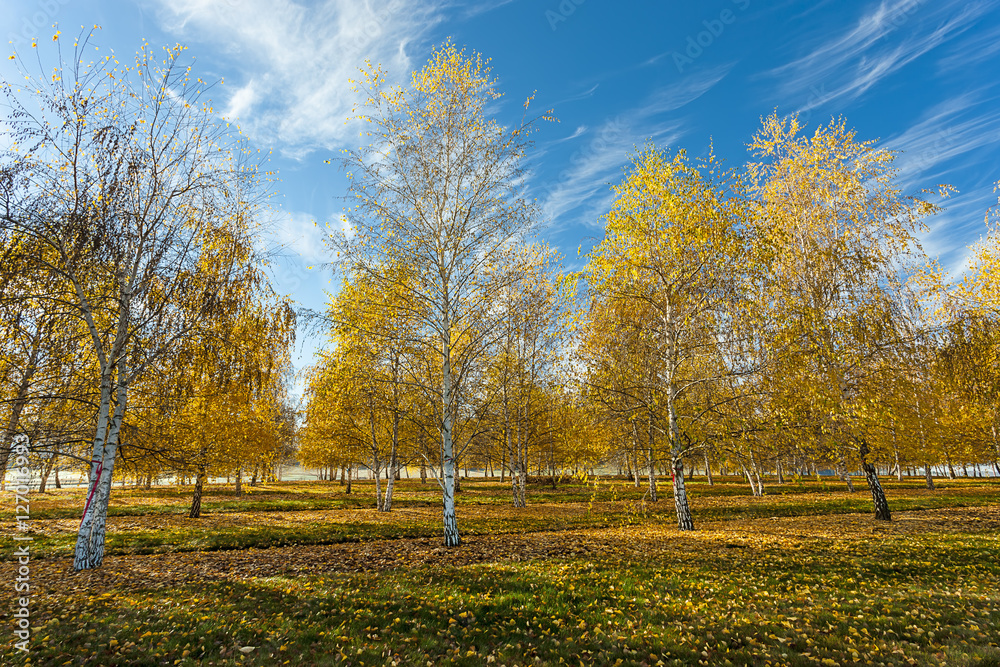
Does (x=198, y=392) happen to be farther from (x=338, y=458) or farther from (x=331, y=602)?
(x=338, y=458)

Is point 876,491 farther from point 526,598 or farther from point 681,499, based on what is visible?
point 526,598

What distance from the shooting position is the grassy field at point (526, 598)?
5.24 meters

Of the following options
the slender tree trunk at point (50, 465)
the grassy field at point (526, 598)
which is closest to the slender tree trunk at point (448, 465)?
the grassy field at point (526, 598)

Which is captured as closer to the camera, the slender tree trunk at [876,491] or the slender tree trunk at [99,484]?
the slender tree trunk at [99,484]

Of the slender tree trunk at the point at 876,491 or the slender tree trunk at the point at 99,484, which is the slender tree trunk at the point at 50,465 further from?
the slender tree trunk at the point at 876,491

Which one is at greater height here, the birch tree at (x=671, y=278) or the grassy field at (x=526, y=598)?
the birch tree at (x=671, y=278)

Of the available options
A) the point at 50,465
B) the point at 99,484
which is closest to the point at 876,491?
the point at 99,484

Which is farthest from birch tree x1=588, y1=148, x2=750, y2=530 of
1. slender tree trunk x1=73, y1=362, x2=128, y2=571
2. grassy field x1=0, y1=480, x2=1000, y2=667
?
slender tree trunk x1=73, y1=362, x2=128, y2=571

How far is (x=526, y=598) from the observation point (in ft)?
23.4

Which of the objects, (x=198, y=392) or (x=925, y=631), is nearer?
(x=925, y=631)

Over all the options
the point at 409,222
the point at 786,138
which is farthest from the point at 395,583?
the point at 786,138

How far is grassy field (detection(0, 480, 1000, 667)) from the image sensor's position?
524cm

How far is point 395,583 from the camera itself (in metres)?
7.96

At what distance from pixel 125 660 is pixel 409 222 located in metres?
10.9
